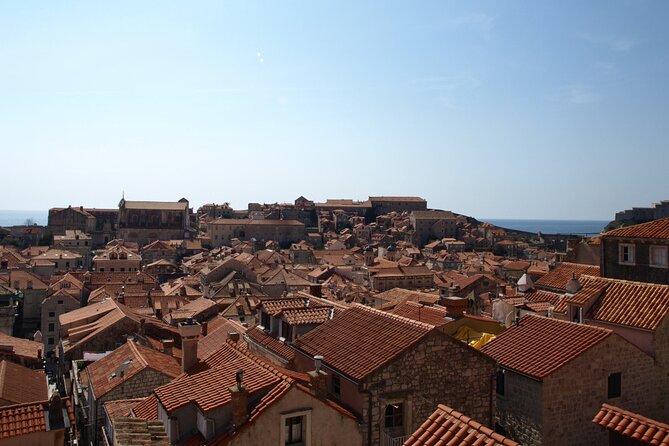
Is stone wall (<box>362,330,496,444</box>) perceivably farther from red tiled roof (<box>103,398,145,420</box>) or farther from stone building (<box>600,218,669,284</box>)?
stone building (<box>600,218,669,284</box>)

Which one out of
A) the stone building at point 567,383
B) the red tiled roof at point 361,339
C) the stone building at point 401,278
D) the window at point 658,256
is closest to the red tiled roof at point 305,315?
the red tiled roof at point 361,339

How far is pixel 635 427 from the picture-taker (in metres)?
8.34

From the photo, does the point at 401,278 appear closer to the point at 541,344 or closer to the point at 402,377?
the point at 541,344

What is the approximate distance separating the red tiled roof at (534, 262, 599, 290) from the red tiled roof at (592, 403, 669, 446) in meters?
19.5

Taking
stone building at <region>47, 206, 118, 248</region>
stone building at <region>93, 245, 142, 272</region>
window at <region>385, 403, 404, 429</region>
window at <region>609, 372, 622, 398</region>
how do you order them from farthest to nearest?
stone building at <region>47, 206, 118, 248</region>, stone building at <region>93, 245, 142, 272</region>, window at <region>609, 372, 622, 398</region>, window at <region>385, 403, 404, 429</region>

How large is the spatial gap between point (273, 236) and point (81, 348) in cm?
11728

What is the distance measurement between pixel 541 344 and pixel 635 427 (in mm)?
6921

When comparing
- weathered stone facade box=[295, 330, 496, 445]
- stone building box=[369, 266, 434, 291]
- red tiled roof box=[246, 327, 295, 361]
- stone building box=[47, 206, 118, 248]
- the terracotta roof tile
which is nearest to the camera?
weathered stone facade box=[295, 330, 496, 445]

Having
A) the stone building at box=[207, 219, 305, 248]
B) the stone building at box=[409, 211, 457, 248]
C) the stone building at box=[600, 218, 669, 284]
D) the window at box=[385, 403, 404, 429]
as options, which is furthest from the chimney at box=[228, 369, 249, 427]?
the stone building at box=[409, 211, 457, 248]

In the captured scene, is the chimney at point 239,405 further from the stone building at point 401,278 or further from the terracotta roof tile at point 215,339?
the stone building at point 401,278

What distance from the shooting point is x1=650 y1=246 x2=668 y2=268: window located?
19.9 metres

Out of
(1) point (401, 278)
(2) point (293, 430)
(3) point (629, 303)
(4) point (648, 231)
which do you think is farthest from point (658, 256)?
(1) point (401, 278)

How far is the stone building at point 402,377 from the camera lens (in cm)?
1241

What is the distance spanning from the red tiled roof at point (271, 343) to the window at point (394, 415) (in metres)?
3.91
